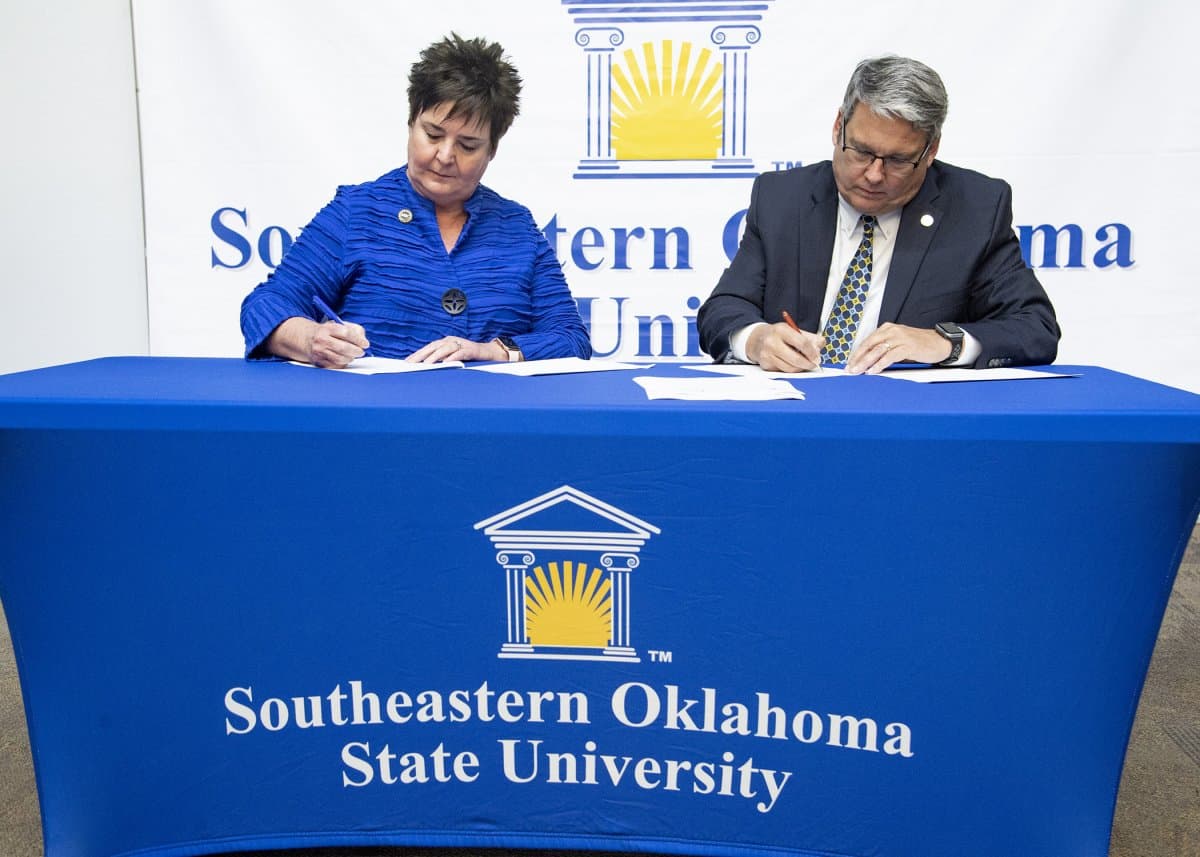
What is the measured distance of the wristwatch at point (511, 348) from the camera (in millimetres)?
1778

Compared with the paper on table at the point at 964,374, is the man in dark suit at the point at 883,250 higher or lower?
higher

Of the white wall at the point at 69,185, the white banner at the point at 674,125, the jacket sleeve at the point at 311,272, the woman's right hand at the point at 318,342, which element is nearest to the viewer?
the woman's right hand at the point at 318,342

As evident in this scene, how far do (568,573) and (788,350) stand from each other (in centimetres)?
60

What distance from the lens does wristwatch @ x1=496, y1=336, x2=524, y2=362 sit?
1778mm

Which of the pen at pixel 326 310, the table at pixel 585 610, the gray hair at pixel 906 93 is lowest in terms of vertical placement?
the table at pixel 585 610

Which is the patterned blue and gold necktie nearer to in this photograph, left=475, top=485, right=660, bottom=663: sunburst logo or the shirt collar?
the shirt collar

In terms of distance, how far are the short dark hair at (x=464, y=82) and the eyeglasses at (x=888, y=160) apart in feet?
2.22

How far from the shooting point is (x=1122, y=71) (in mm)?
2816

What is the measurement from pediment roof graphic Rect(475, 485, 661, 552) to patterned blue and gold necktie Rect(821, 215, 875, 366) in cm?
92

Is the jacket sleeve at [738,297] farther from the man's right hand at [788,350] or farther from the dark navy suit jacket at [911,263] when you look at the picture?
the man's right hand at [788,350]

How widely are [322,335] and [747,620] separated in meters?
0.80

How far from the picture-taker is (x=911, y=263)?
1828 mm

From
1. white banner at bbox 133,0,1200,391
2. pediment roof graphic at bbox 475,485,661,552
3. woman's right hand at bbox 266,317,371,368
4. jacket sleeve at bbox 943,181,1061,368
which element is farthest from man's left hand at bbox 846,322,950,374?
white banner at bbox 133,0,1200,391

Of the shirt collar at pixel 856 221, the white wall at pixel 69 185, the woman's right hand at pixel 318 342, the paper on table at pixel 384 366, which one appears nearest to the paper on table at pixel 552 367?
the paper on table at pixel 384 366
